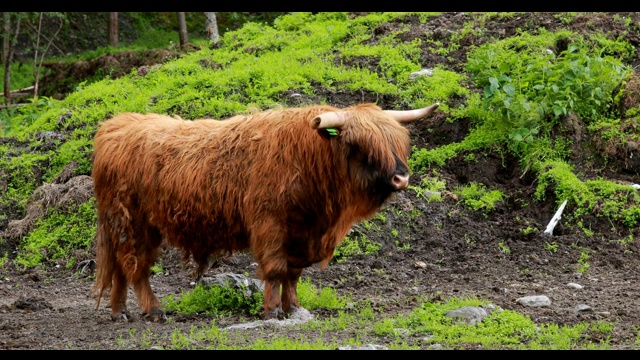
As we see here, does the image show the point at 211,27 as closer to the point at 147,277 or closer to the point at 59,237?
the point at 59,237

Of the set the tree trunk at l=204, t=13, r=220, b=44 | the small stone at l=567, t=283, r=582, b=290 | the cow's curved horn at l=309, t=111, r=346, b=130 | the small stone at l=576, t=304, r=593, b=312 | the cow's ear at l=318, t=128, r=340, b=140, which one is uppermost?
the cow's curved horn at l=309, t=111, r=346, b=130

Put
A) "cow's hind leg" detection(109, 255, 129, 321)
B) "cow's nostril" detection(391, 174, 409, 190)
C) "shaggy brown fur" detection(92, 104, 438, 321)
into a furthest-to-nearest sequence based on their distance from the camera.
Result: "cow's hind leg" detection(109, 255, 129, 321)
"shaggy brown fur" detection(92, 104, 438, 321)
"cow's nostril" detection(391, 174, 409, 190)

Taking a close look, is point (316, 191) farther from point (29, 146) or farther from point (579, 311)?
point (29, 146)

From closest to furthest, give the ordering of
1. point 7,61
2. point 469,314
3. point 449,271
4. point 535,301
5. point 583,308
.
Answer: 1. point 469,314
2. point 583,308
3. point 535,301
4. point 449,271
5. point 7,61

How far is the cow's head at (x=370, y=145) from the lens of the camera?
23.6 ft

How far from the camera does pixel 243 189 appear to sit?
773cm

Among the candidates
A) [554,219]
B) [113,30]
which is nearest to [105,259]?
[554,219]

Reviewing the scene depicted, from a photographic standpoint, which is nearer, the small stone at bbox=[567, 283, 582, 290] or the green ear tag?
the green ear tag

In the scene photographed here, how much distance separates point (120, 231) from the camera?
834cm

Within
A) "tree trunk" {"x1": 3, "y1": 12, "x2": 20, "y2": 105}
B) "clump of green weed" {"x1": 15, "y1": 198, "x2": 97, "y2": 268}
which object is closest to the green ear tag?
"clump of green weed" {"x1": 15, "y1": 198, "x2": 97, "y2": 268}

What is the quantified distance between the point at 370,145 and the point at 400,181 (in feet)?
1.29

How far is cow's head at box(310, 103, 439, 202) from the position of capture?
7.20 meters

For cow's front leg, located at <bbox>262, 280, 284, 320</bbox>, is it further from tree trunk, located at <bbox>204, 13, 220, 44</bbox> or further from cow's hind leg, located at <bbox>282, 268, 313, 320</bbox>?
tree trunk, located at <bbox>204, 13, 220, 44</bbox>

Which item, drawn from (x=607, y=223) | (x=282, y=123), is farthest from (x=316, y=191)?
(x=607, y=223)
